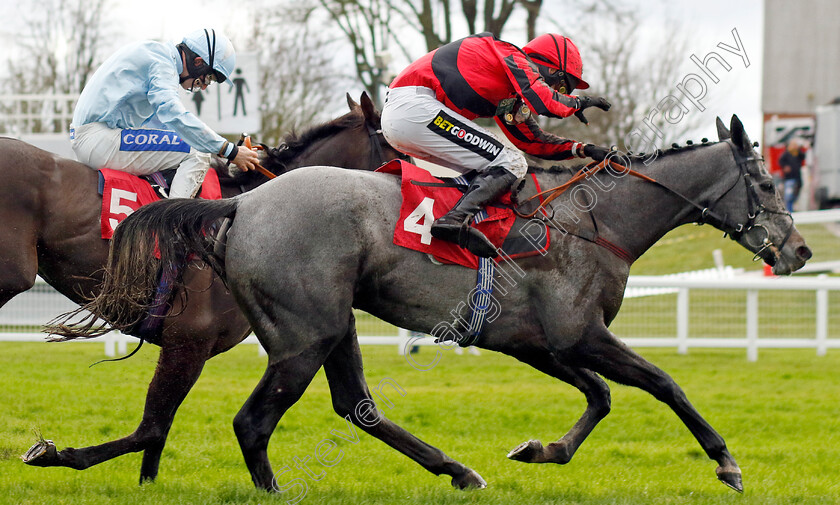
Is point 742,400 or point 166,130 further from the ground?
point 166,130

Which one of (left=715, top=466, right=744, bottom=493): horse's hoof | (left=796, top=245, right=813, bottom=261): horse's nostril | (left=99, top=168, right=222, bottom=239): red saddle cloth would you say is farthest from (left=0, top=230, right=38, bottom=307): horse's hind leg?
(left=796, top=245, right=813, bottom=261): horse's nostril

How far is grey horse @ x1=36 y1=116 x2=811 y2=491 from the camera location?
13.5 feet

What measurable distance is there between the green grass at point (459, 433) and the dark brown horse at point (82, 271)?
13.4 inches

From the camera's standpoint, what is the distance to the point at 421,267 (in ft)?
13.8

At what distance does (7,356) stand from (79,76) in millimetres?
16724

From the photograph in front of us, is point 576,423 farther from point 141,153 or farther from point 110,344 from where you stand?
point 110,344

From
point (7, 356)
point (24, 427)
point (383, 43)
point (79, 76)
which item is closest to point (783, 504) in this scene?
point (24, 427)

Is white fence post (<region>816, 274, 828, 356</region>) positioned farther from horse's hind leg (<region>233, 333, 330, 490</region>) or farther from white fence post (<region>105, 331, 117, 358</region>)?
horse's hind leg (<region>233, 333, 330, 490</region>)

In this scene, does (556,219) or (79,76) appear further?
(79,76)

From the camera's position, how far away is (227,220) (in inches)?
168

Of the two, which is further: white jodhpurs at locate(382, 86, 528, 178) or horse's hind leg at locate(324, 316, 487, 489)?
horse's hind leg at locate(324, 316, 487, 489)

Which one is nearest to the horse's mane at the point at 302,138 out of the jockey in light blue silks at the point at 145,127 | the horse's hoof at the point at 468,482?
the jockey in light blue silks at the point at 145,127

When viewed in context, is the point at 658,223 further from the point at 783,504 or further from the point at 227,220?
the point at 227,220

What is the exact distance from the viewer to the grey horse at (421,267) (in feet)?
13.5
